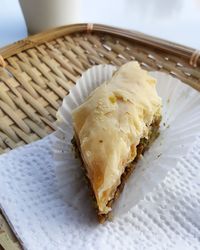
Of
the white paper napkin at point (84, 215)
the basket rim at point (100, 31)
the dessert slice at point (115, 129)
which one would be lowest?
the white paper napkin at point (84, 215)

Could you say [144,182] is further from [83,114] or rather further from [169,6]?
[169,6]

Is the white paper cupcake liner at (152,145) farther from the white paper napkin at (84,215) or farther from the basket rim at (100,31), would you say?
the basket rim at (100,31)

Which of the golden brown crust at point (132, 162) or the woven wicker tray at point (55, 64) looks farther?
the woven wicker tray at point (55, 64)

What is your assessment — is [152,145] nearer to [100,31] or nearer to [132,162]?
[132,162]

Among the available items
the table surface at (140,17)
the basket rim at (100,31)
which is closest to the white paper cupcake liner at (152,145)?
the basket rim at (100,31)

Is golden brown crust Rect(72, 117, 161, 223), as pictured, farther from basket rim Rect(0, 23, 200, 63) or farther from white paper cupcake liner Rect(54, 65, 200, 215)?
basket rim Rect(0, 23, 200, 63)

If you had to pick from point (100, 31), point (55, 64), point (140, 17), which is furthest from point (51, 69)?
point (140, 17)

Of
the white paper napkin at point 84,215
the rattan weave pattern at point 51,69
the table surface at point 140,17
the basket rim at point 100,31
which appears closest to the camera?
the white paper napkin at point 84,215
